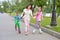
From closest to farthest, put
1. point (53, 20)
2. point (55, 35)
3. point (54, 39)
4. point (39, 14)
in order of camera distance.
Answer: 1. point (54, 39)
2. point (55, 35)
3. point (39, 14)
4. point (53, 20)

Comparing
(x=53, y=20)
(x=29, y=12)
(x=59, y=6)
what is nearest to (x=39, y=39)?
(x=29, y=12)

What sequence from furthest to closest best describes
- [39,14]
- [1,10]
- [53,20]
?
[1,10]
[53,20]
[39,14]

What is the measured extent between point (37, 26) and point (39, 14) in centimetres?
83

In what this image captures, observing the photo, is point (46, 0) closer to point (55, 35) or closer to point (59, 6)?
point (59, 6)

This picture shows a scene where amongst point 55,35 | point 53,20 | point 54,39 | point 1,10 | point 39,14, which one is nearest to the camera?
point 54,39

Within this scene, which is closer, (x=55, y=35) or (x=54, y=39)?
(x=54, y=39)

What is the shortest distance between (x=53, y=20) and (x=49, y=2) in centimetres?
2143

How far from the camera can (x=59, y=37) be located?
12.0 meters

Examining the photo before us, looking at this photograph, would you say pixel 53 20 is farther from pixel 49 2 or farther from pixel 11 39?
pixel 49 2

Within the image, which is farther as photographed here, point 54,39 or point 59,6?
point 59,6

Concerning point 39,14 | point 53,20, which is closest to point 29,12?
point 39,14

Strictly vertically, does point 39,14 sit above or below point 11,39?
above

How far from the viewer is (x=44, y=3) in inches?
1528

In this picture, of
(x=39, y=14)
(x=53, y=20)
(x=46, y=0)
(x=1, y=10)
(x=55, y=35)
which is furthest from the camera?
(x=1, y=10)
